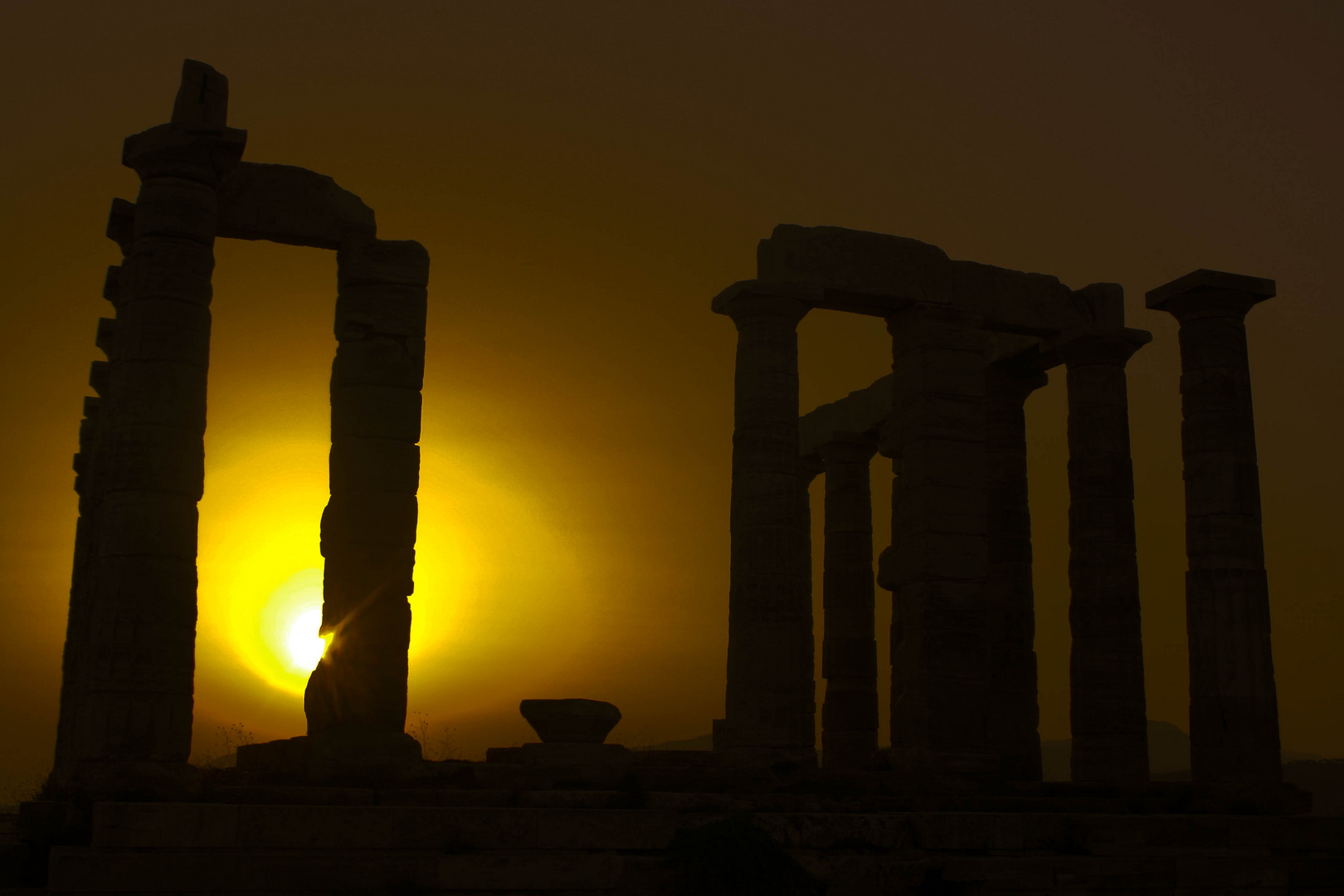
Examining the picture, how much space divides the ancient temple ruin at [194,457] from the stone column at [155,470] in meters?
0.02

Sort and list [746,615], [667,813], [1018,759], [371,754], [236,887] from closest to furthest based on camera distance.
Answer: [236,887] < [667,813] < [371,754] < [746,615] < [1018,759]

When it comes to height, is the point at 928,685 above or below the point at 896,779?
above

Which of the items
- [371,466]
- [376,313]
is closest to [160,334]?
[376,313]

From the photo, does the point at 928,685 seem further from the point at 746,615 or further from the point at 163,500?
the point at 163,500

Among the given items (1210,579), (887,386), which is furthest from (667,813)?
(887,386)

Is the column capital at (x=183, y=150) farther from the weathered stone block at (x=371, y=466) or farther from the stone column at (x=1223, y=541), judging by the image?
the stone column at (x=1223, y=541)

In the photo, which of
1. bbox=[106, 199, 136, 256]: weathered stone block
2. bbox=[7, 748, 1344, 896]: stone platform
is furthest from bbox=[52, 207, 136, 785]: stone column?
bbox=[7, 748, 1344, 896]: stone platform

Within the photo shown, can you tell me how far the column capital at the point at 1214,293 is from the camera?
26984 mm

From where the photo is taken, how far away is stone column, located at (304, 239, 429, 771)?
22500 mm

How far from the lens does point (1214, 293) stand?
27109 millimetres

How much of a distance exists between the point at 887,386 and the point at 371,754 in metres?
17.8

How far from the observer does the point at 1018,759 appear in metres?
30.5

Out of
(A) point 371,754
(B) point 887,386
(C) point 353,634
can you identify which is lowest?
(A) point 371,754

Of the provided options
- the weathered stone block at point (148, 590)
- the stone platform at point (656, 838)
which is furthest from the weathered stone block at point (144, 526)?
the stone platform at point (656, 838)
